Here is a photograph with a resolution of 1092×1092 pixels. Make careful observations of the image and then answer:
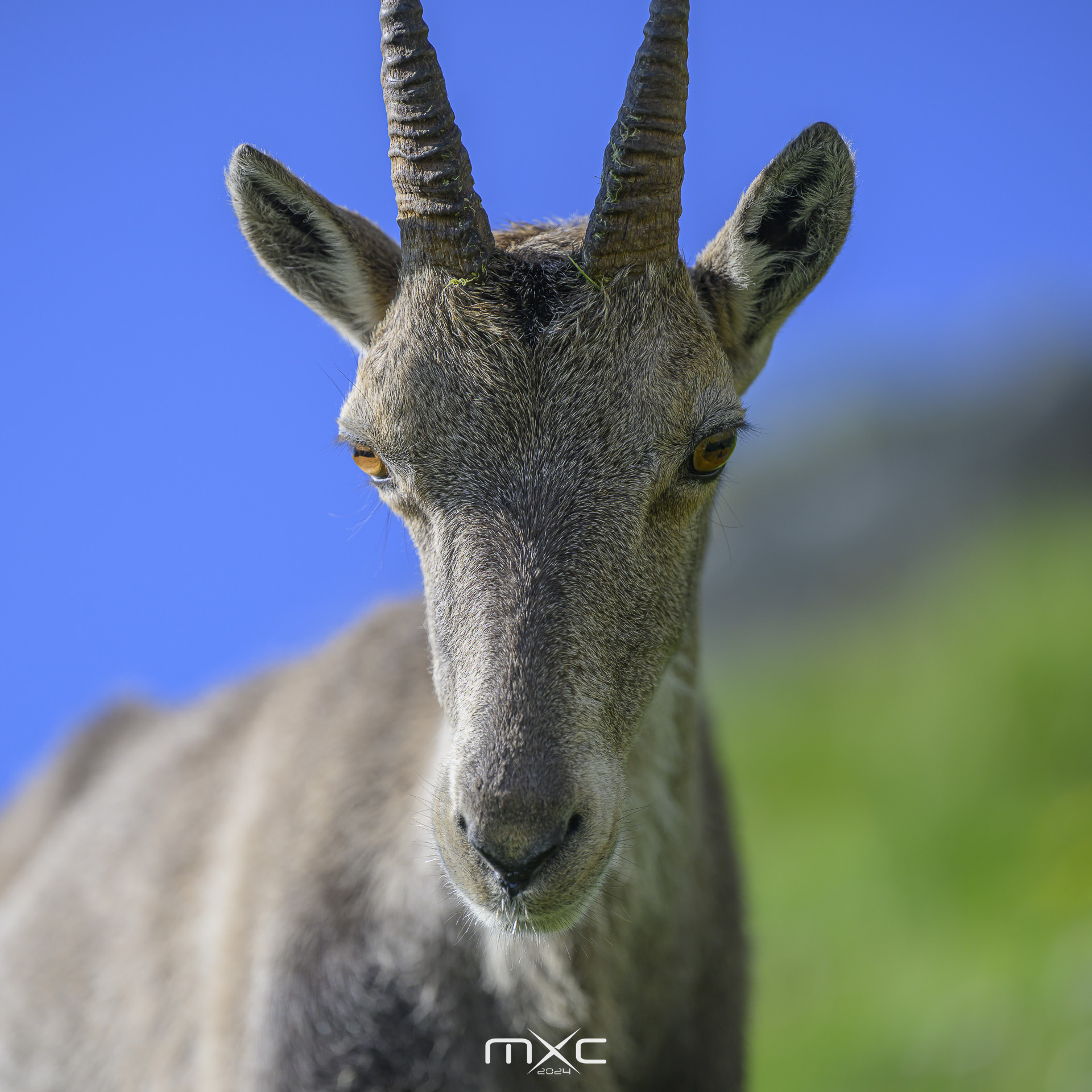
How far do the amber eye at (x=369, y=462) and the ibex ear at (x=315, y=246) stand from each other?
99 centimetres

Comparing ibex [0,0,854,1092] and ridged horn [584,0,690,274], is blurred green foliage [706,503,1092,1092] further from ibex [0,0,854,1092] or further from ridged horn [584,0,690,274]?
ridged horn [584,0,690,274]

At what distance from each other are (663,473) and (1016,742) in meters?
14.5

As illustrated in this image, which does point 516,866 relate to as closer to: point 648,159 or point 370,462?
point 370,462

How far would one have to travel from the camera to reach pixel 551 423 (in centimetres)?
484

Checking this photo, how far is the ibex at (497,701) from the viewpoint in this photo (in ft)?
14.8

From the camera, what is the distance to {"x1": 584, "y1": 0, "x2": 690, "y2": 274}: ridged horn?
5.09 m

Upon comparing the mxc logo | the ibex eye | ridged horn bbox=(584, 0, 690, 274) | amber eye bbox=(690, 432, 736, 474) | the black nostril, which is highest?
ridged horn bbox=(584, 0, 690, 274)

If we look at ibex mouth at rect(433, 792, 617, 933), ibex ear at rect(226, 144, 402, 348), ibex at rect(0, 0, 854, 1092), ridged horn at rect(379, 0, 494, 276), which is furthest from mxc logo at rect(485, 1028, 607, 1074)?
ridged horn at rect(379, 0, 494, 276)

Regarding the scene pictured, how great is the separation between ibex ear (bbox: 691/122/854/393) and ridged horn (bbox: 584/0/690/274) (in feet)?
1.58

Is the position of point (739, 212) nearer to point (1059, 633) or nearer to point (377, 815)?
point (377, 815)

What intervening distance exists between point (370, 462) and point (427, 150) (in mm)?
1519

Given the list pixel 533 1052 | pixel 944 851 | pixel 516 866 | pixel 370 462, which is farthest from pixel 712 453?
pixel 944 851

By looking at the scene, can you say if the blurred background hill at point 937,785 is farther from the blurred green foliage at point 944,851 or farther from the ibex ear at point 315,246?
the ibex ear at point 315,246

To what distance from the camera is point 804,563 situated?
4250 centimetres
